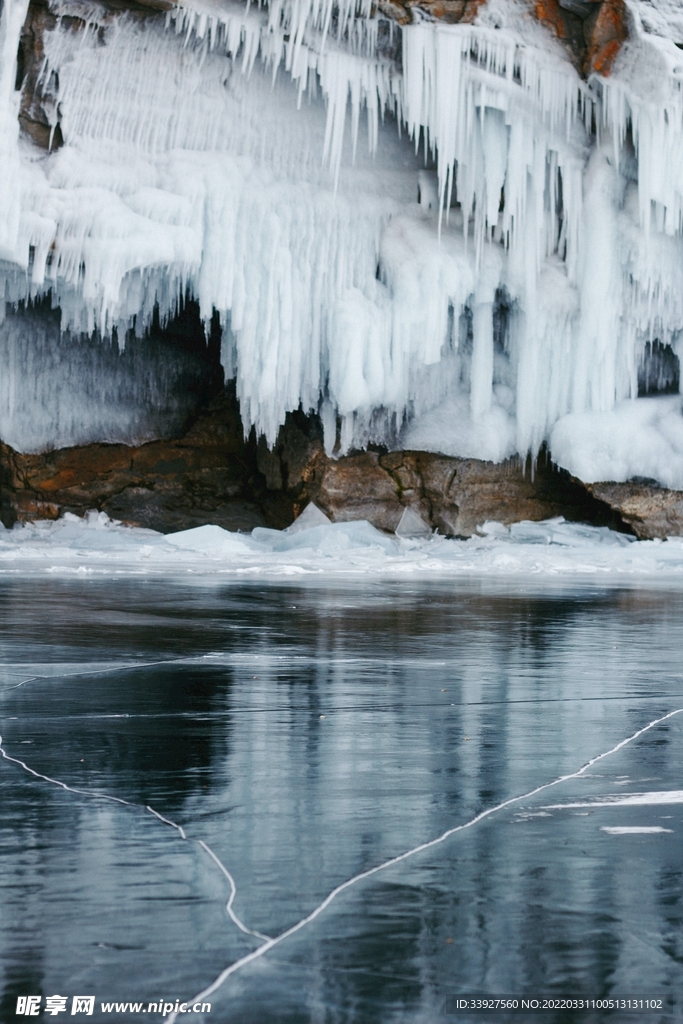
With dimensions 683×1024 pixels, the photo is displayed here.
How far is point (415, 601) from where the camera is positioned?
7.88 metres

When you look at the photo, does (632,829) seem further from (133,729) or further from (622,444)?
(622,444)

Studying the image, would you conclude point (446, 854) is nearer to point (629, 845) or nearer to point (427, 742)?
point (629, 845)

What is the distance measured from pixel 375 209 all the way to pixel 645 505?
591cm

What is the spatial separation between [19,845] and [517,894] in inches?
33.3

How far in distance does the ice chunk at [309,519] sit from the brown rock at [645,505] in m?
3.98

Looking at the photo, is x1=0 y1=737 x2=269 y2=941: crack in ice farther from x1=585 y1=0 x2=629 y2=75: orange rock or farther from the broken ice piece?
the broken ice piece

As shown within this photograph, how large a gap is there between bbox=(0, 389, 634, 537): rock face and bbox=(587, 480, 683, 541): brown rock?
0.43 metres

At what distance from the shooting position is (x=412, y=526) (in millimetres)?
17516

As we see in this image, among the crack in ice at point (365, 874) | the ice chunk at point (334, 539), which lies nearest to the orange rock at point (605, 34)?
the ice chunk at point (334, 539)

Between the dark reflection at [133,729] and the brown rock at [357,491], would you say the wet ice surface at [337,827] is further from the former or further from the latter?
the brown rock at [357,491]

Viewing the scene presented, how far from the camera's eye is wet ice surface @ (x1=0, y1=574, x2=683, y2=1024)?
1442mm

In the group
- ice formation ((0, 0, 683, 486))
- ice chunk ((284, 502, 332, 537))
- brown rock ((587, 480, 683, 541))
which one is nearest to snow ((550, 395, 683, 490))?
ice formation ((0, 0, 683, 486))

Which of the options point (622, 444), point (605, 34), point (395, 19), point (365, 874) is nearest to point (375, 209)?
point (395, 19)

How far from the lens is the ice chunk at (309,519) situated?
55.6 ft
